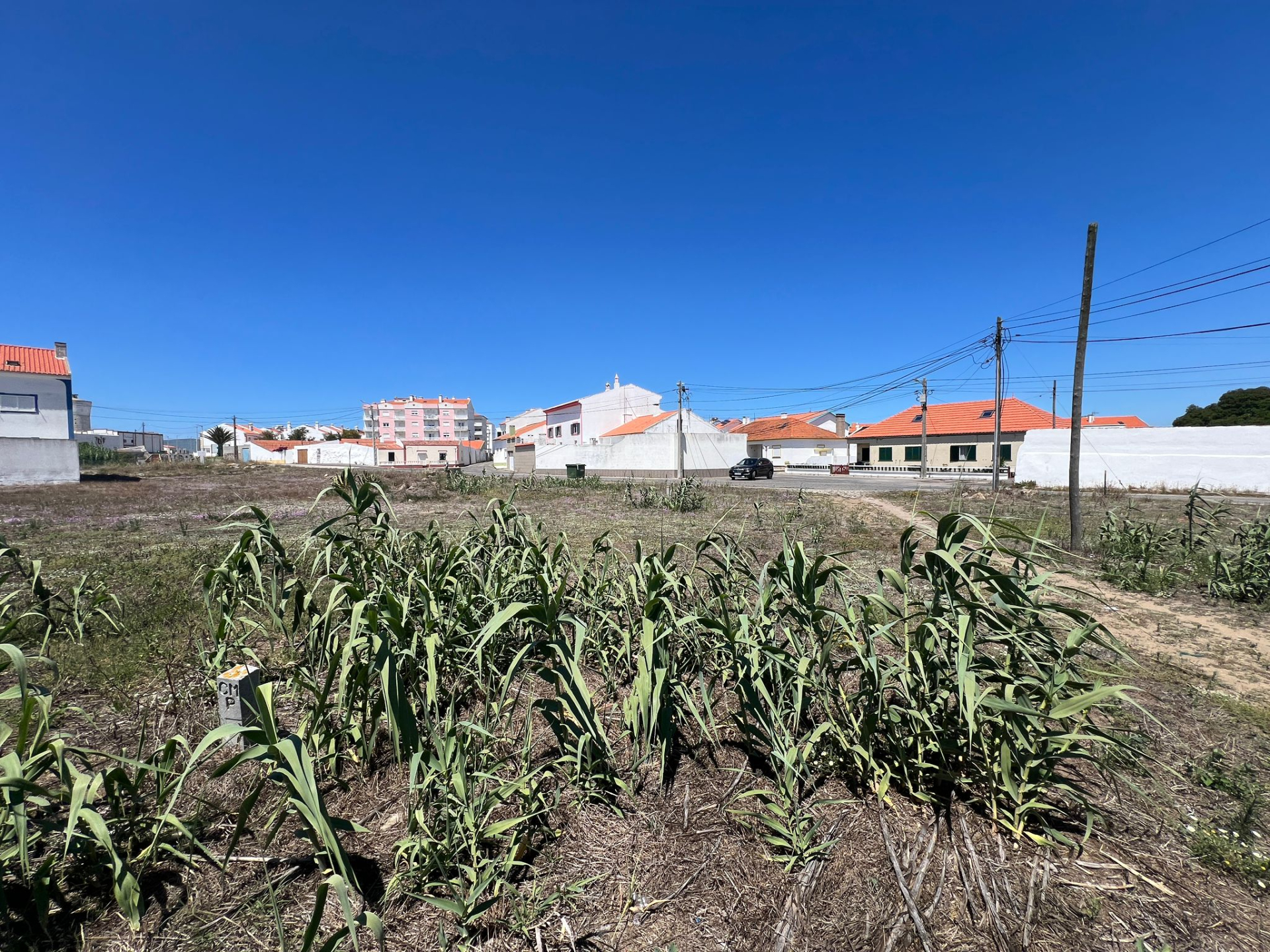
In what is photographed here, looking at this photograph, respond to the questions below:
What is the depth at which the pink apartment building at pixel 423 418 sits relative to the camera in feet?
292

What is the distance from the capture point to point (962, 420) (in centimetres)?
3850

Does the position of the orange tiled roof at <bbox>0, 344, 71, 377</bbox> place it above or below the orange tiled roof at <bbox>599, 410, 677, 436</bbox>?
above

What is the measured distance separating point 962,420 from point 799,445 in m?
12.2

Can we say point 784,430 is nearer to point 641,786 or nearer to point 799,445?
point 799,445

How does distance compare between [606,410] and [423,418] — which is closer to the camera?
[606,410]

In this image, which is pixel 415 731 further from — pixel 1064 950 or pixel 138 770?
pixel 1064 950

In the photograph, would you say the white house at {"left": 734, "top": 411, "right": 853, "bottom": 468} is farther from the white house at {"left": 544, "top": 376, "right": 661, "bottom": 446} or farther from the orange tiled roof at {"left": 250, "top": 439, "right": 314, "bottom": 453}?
the orange tiled roof at {"left": 250, "top": 439, "right": 314, "bottom": 453}

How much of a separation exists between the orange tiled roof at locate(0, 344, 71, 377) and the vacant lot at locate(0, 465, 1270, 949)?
30312 millimetres

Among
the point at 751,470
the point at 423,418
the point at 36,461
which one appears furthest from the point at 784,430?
the point at 423,418

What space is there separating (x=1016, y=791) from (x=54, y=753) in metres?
2.70

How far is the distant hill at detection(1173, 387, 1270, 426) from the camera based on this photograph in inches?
1772

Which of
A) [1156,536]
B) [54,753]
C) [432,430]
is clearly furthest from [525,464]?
[432,430]

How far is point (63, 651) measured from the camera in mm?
3260

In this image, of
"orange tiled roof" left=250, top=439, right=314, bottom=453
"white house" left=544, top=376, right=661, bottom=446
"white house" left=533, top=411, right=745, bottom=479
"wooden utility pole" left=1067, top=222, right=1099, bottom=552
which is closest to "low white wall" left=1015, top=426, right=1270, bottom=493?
"wooden utility pole" left=1067, top=222, right=1099, bottom=552
